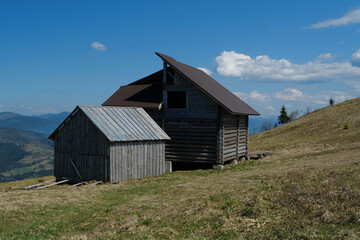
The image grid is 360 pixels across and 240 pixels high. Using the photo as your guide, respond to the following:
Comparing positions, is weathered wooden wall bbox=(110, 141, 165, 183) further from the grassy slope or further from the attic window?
the attic window

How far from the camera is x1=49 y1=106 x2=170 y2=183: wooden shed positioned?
2191 cm

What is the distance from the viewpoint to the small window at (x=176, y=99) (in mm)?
28317

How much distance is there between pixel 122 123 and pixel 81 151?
344 cm

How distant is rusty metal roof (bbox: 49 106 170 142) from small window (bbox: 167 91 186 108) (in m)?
2.75

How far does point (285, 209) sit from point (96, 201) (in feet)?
29.6

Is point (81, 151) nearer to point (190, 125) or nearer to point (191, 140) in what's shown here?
point (191, 140)

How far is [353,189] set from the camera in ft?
39.8

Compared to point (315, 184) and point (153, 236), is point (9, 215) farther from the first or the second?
point (315, 184)

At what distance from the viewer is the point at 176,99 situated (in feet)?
96.2

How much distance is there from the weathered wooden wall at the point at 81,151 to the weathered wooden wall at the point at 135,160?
517 mm

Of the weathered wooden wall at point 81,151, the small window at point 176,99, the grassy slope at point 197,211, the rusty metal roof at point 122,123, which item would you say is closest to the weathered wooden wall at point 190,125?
the small window at point 176,99

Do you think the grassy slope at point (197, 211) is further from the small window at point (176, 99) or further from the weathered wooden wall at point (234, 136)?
the small window at point (176, 99)

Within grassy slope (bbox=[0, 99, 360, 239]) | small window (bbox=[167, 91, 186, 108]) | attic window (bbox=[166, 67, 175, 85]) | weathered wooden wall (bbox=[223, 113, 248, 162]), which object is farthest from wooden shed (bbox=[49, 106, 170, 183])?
weathered wooden wall (bbox=[223, 113, 248, 162])

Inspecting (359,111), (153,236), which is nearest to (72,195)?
(153,236)
